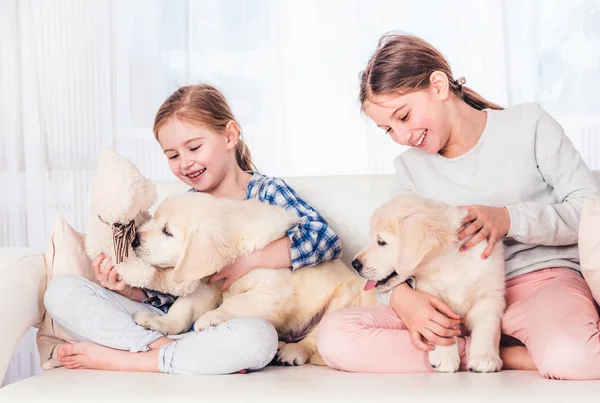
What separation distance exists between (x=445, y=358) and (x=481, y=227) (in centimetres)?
32

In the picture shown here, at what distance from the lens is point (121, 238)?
1953 mm

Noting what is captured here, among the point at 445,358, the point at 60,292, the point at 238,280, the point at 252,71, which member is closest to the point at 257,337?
the point at 238,280

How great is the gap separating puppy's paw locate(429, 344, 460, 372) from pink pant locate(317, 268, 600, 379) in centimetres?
3

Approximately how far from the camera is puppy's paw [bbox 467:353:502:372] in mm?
1666

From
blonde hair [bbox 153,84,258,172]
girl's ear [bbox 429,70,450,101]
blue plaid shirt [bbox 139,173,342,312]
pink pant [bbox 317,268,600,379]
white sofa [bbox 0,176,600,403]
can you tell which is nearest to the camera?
white sofa [bbox 0,176,600,403]

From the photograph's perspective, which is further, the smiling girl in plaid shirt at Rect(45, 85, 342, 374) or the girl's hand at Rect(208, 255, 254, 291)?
the girl's hand at Rect(208, 255, 254, 291)

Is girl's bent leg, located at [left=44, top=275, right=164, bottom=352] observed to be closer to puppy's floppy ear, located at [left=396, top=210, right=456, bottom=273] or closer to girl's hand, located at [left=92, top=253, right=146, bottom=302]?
girl's hand, located at [left=92, top=253, right=146, bottom=302]

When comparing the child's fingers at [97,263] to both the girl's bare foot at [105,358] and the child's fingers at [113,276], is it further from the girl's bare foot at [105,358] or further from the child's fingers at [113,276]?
the girl's bare foot at [105,358]

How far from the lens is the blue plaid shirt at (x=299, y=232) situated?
2039 mm

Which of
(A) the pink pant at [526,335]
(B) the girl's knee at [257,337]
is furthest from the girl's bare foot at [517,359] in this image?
(B) the girl's knee at [257,337]

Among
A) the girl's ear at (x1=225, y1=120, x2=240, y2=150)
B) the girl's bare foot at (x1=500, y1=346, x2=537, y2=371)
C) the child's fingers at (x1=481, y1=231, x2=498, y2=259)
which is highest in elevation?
the girl's ear at (x1=225, y1=120, x2=240, y2=150)

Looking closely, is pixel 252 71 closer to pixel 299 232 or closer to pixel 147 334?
pixel 299 232

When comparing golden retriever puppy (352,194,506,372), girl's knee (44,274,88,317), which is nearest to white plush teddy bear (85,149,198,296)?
girl's knee (44,274,88,317)

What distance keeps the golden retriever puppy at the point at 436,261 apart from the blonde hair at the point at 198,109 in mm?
705
